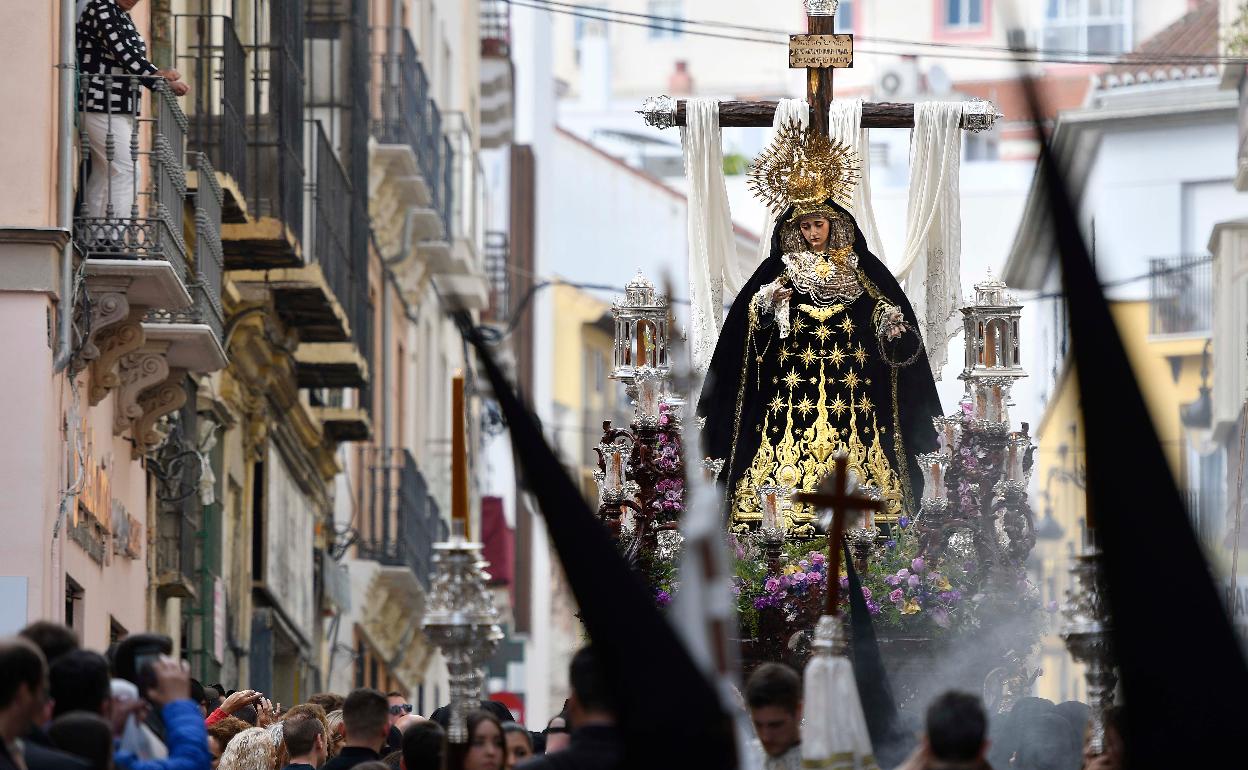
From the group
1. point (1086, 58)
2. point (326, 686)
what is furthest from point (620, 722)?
point (1086, 58)

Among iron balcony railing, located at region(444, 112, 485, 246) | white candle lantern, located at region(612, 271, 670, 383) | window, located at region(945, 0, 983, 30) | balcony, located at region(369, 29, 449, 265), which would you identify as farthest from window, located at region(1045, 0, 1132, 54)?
white candle lantern, located at region(612, 271, 670, 383)

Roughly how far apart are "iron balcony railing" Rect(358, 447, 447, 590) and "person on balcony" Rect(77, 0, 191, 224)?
1406 centimetres

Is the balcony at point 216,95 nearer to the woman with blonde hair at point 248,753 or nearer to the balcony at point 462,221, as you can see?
the woman with blonde hair at point 248,753

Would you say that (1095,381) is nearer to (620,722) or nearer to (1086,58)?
(620,722)

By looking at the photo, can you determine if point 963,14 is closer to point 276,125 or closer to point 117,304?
point 276,125

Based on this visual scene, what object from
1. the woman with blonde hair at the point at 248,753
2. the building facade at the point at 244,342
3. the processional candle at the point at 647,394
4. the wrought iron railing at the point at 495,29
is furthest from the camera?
the wrought iron railing at the point at 495,29

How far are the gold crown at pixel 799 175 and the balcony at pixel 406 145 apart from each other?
44.0 feet

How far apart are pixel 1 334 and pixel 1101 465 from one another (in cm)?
791

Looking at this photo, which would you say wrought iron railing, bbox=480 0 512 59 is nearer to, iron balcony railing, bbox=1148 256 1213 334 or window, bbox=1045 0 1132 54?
iron balcony railing, bbox=1148 256 1213 334

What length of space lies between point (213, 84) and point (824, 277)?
18.2 ft

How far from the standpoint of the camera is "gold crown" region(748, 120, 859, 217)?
16750mm

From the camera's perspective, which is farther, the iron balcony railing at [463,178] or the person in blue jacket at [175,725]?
the iron balcony railing at [463,178]

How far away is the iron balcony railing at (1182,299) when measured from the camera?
40031 millimetres

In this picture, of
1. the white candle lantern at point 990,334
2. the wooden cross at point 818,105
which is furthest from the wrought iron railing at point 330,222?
the white candle lantern at point 990,334
